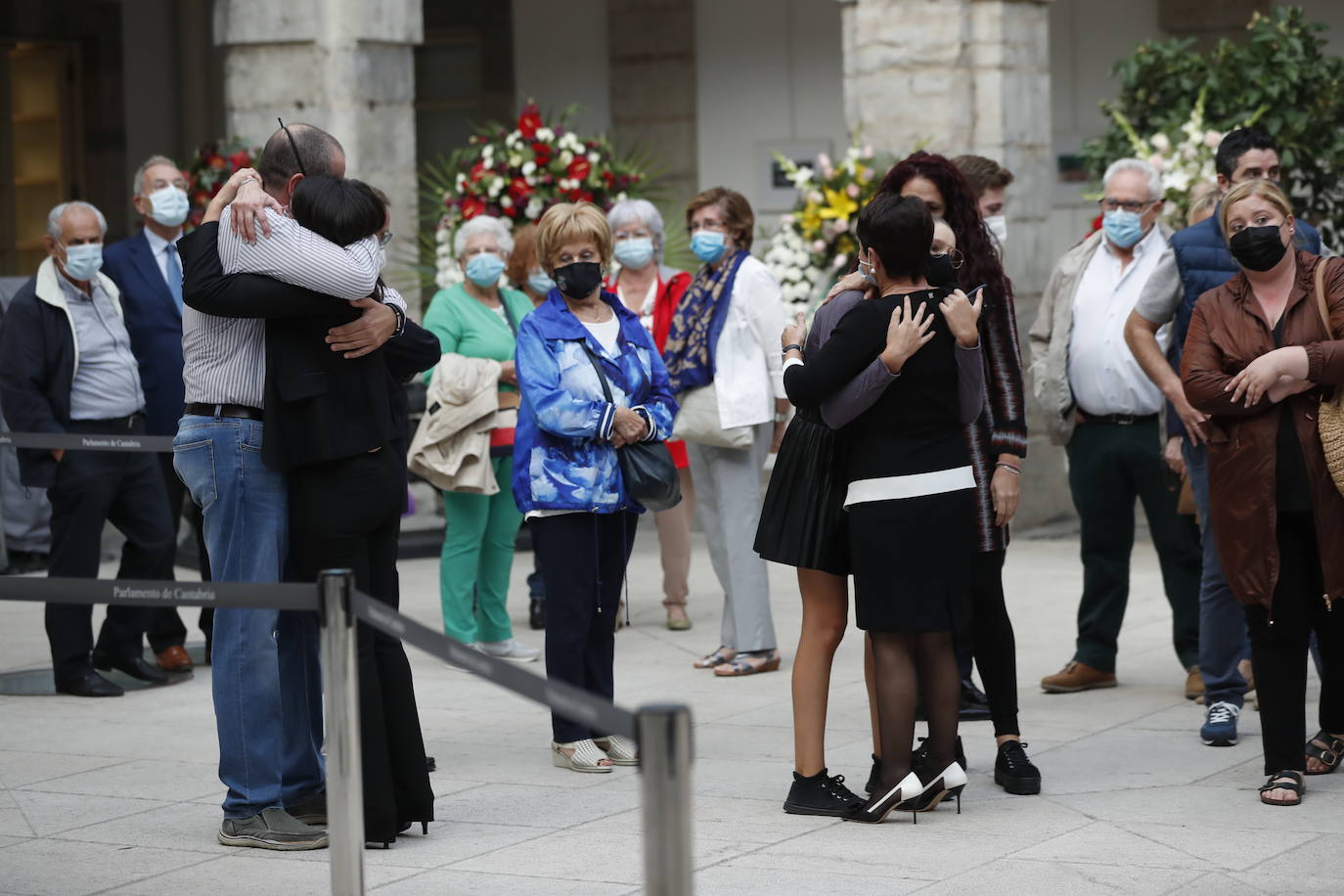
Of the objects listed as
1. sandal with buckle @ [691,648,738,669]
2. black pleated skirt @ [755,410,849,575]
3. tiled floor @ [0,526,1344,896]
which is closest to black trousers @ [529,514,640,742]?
tiled floor @ [0,526,1344,896]

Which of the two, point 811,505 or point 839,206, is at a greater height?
point 839,206

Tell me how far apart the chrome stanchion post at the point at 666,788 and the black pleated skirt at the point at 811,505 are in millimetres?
2285

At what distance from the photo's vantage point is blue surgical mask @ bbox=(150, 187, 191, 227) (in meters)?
8.14

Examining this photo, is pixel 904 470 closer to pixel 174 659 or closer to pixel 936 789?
pixel 936 789

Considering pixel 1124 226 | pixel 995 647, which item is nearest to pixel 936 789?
pixel 995 647

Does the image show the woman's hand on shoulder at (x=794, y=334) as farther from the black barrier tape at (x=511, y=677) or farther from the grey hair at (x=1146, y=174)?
the grey hair at (x=1146, y=174)

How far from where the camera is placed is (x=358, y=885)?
4285mm

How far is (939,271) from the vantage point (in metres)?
5.59

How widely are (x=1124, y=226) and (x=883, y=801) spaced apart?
282 centimetres

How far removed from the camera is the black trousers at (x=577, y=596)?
21.0ft

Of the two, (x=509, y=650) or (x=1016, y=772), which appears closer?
(x=1016, y=772)

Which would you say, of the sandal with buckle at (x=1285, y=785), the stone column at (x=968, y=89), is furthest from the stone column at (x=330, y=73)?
the sandal with buckle at (x=1285, y=785)

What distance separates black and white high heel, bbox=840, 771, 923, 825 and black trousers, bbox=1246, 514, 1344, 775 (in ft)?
3.59

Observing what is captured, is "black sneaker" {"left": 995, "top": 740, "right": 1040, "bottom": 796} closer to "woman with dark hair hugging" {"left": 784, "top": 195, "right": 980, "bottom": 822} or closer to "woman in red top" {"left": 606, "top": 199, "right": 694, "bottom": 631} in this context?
"woman with dark hair hugging" {"left": 784, "top": 195, "right": 980, "bottom": 822}
